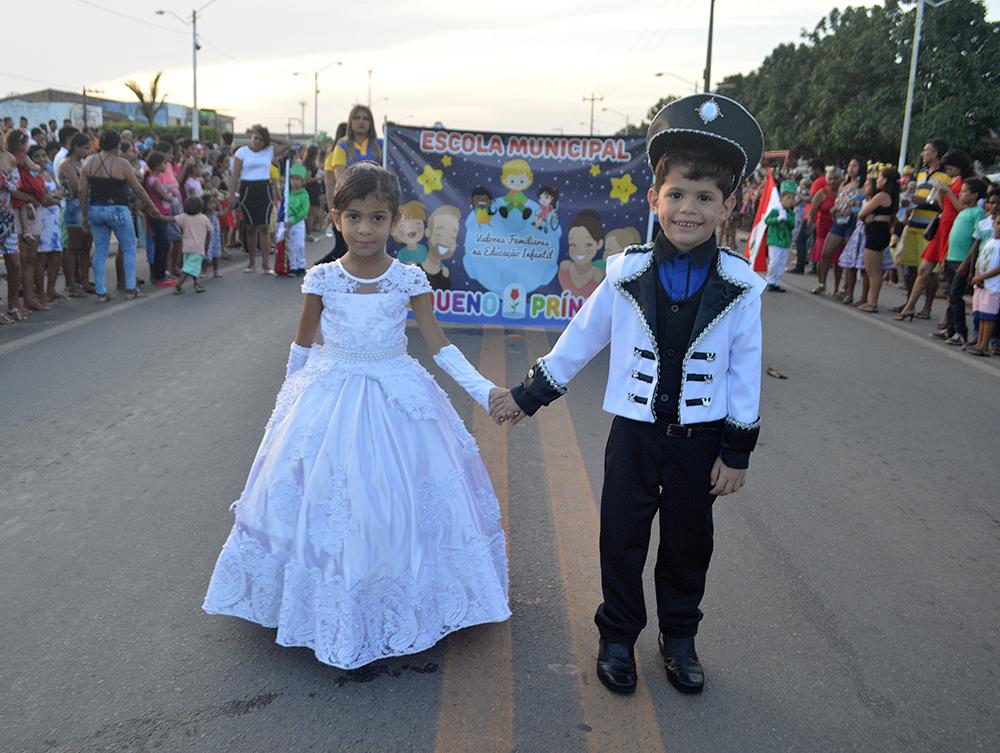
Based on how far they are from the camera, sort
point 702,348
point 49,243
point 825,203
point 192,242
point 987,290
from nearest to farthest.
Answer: point 702,348
point 987,290
point 49,243
point 192,242
point 825,203

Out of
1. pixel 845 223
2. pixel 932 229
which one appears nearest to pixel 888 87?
pixel 845 223

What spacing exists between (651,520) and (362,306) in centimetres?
133

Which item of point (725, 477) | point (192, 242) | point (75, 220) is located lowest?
point (725, 477)

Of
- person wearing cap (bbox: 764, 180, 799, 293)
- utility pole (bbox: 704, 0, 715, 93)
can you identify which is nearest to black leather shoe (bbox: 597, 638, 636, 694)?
person wearing cap (bbox: 764, 180, 799, 293)

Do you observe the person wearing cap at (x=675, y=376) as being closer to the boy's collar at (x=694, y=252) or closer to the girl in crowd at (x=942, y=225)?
the boy's collar at (x=694, y=252)

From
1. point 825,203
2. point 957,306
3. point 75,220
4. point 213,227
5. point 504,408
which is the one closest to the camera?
point 504,408

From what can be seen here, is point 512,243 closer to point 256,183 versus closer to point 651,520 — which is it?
point 256,183

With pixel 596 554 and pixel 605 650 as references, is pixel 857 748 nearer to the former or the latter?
pixel 605 650

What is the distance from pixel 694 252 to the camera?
3.09 m

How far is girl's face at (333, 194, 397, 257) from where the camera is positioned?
3482 mm

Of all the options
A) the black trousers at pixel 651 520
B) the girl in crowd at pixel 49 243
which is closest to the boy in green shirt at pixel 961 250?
the black trousers at pixel 651 520

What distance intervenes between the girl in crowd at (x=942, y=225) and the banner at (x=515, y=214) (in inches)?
171

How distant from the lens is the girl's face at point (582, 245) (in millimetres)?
9273

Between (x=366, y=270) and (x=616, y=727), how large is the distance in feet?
6.20
